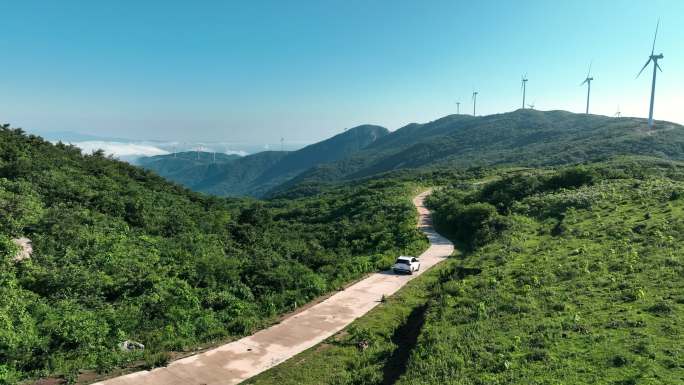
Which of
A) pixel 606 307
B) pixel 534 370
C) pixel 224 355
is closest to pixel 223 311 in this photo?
pixel 224 355

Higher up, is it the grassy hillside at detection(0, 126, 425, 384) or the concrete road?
the grassy hillside at detection(0, 126, 425, 384)

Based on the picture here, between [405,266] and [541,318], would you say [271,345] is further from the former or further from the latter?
[405,266]

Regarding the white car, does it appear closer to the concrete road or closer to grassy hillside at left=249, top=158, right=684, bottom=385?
grassy hillside at left=249, top=158, right=684, bottom=385

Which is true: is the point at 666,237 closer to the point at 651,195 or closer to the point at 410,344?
the point at 651,195

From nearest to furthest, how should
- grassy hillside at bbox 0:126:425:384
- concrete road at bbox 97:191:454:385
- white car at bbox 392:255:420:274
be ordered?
concrete road at bbox 97:191:454:385
grassy hillside at bbox 0:126:425:384
white car at bbox 392:255:420:274

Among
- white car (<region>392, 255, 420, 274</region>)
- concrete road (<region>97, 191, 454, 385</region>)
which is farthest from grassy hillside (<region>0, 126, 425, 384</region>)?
white car (<region>392, 255, 420, 274</region>)

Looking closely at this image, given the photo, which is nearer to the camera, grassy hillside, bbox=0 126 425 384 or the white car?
grassy hillside, bbox=0 126 425 384

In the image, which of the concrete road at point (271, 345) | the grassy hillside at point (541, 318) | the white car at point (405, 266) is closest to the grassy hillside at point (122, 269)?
the concrete road at point (271, 345)
